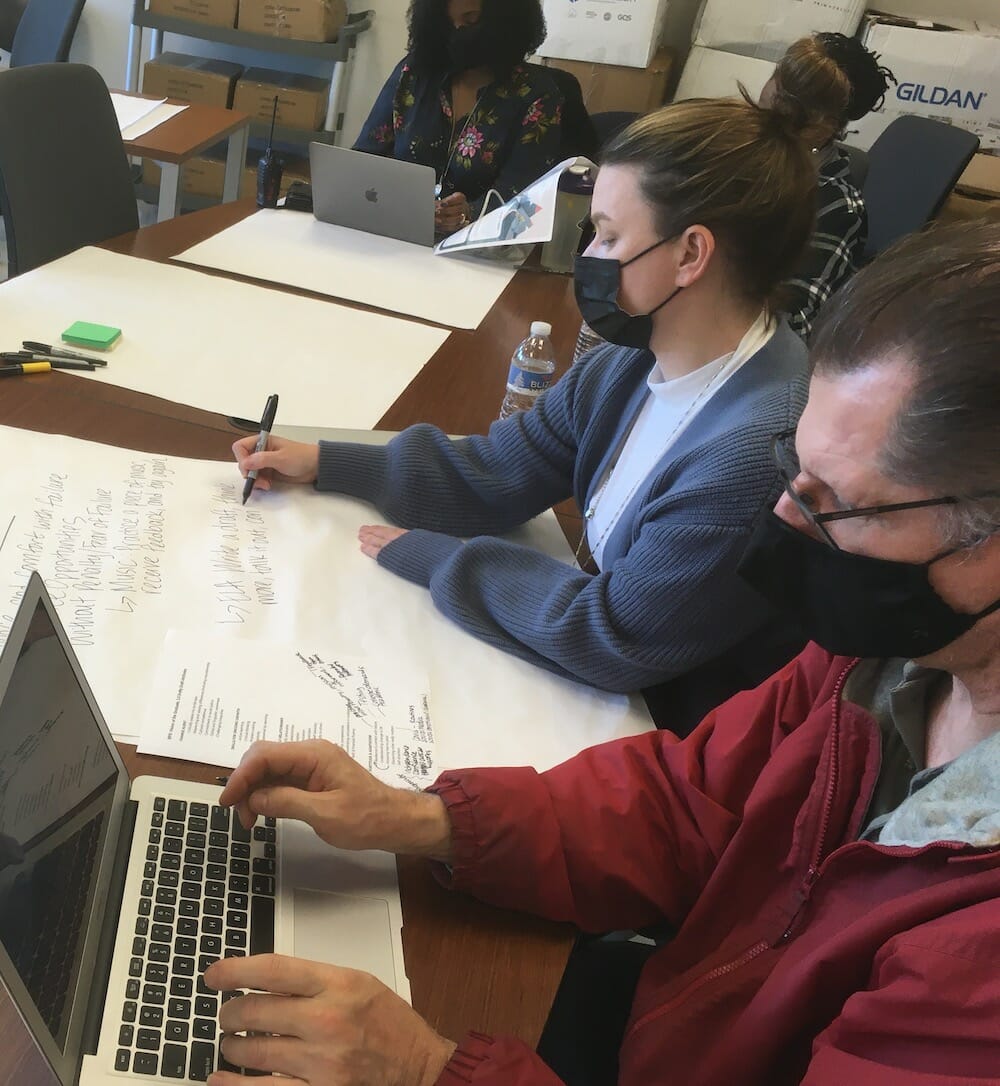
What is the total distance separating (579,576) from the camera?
113 cm

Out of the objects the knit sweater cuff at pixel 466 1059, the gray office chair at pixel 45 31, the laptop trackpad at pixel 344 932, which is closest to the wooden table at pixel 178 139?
the gray office chair at pixel 45 31

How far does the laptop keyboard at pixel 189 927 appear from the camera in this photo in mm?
603

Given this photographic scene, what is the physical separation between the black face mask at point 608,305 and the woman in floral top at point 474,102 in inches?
50.1

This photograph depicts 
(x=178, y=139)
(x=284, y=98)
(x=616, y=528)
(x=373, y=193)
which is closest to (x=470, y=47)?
(x=373, y=193)

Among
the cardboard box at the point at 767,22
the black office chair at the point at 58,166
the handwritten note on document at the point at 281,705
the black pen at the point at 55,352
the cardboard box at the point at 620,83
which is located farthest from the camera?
the cardboard box at the point at 620,83

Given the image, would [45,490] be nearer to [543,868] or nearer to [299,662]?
[299,662]

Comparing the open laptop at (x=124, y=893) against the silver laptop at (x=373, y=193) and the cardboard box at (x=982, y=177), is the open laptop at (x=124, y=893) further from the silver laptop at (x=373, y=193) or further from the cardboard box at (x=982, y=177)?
the cardboard box at (x=982, y=177)

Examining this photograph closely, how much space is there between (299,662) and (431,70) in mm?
2137

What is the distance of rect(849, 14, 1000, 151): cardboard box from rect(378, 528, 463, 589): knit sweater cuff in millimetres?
2920

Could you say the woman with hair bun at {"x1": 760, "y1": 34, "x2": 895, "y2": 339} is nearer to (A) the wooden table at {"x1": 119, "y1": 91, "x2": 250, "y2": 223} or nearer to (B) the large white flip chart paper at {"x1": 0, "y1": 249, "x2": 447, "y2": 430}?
(B) the large white flip chart paper at {"x1": 0, "y1": 249, "x2": 447, "y2": 430}

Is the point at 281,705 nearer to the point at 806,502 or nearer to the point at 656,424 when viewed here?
the point at 806,502

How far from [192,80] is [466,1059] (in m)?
3.93

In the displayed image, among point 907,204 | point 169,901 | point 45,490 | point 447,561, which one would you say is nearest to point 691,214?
point 447,561

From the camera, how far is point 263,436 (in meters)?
1.23
